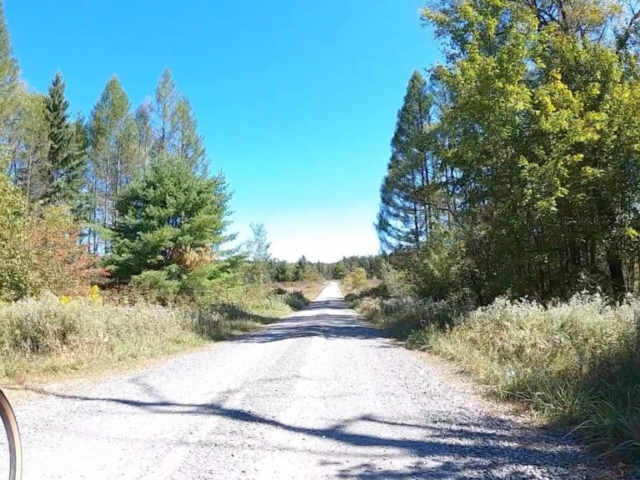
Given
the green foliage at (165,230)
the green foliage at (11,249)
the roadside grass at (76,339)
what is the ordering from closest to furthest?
the roadside grass at (76,339), the green foliage at (11,249), the green foliage at (165,230)

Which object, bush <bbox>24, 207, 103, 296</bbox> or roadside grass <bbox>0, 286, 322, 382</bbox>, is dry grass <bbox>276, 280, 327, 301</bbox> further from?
roadside grass <bbox>0, 286, 322, 382</bbox>

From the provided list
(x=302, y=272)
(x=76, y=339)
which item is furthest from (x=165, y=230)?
(x=302, y=272)

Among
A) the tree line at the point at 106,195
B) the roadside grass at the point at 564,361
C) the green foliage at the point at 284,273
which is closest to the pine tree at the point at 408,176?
the tree line at the point at 106,195

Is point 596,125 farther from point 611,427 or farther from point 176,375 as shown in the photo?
point 176,375

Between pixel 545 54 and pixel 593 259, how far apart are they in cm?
624

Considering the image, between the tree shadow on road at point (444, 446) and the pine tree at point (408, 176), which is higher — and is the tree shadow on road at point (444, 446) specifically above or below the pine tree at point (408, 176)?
below

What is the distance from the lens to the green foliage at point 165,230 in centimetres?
2066

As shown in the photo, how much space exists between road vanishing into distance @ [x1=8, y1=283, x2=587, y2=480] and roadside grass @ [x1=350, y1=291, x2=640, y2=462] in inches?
16.6

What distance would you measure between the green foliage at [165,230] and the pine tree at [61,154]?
34.6 feet

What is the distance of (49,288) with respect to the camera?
15867 mm

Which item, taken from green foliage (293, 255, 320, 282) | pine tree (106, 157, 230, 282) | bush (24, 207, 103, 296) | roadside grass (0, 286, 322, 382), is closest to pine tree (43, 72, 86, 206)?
pine tree (106, 157, 230, 282)

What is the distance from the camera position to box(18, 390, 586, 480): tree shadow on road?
3641 millimetres

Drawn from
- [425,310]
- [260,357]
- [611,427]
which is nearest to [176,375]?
[260,357]

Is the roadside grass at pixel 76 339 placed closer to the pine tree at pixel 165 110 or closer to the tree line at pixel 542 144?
the tree line at pixel 542 144
